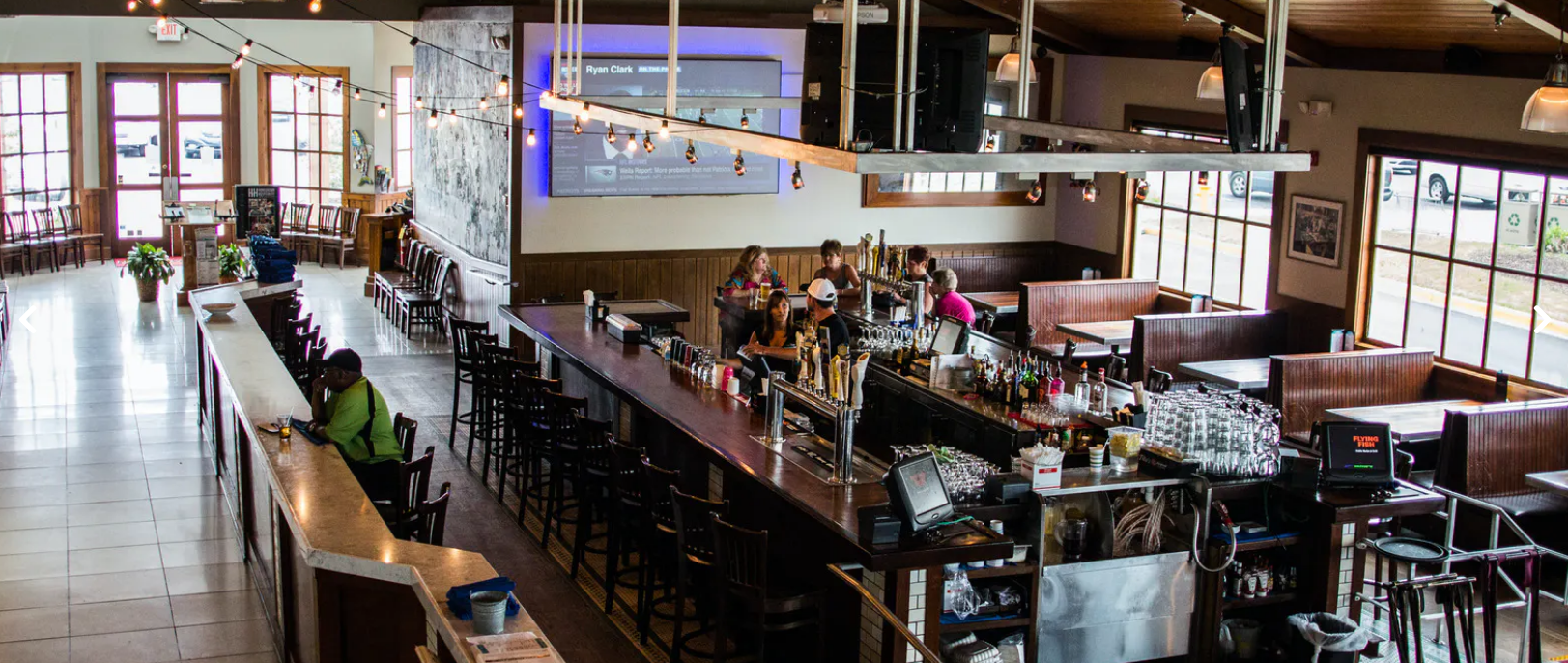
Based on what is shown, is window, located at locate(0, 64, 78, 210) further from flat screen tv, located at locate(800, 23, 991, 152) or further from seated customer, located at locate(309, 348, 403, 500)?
flat screen tv, located at locate(800, 23, 991, 152)

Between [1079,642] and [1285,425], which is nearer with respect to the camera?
[1079,642]

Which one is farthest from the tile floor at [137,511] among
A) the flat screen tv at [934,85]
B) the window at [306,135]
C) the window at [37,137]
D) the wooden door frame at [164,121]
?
the window at [306,135]

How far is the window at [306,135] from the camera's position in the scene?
19047mm

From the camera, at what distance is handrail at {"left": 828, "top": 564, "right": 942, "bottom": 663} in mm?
5047

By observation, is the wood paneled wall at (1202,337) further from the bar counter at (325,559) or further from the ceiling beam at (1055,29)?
the bar counter at (325,559)

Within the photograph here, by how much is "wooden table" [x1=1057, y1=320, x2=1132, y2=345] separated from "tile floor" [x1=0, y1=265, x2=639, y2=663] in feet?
15.2

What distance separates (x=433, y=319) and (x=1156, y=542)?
9.76 m

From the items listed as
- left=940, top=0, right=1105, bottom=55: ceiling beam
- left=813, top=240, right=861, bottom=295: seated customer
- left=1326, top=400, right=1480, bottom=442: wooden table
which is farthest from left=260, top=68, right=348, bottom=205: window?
left=1326, top=400, right=1480, bottom=442: wooden table

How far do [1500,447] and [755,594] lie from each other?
471cm

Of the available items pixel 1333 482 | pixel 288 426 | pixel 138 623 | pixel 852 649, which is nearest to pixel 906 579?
pixel 852 649

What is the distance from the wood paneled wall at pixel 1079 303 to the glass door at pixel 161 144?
36.7 ft

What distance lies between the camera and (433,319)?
48.1 ft

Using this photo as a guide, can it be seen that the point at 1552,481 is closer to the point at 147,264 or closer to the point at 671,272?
the point at 671,272

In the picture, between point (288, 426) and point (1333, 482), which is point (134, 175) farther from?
point (1333, 482)
